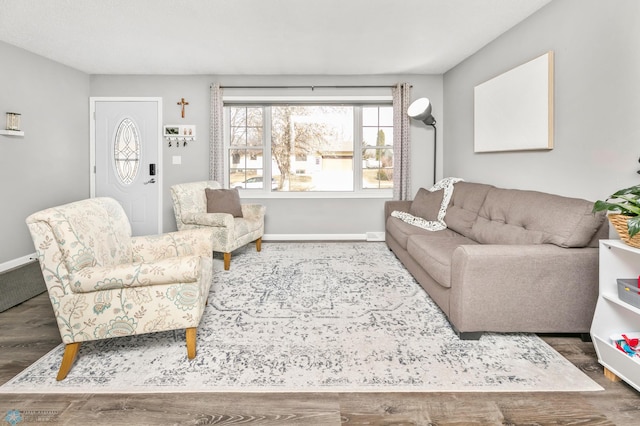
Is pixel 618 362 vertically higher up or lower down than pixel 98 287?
lower down

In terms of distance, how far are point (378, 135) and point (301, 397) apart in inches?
168

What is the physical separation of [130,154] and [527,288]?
5117 millimetres

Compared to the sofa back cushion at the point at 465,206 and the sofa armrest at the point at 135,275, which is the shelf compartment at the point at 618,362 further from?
the sofa armrest at the point at 135,275

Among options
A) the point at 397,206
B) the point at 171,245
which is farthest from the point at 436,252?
the point at 397,206

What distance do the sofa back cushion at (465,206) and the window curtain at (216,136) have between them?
3.09 meters

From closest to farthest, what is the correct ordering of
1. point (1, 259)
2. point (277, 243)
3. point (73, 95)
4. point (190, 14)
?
point (190, 14), point (1, 259), point (73, 95), point (277, 243)

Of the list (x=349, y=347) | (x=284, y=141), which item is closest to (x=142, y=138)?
(x=284, y=141)

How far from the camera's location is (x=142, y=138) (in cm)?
509

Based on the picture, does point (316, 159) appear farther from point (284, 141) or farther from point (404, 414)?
point (404, 414)

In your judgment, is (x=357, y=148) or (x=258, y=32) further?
(x=357, y=148)

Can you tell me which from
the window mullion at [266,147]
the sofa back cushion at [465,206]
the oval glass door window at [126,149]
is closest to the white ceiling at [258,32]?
the window mullion at [266,147]

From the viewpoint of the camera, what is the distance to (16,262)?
3.98m

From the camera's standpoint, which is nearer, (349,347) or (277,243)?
(349,347)

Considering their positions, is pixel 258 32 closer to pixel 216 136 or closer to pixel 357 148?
pixel 216 136
